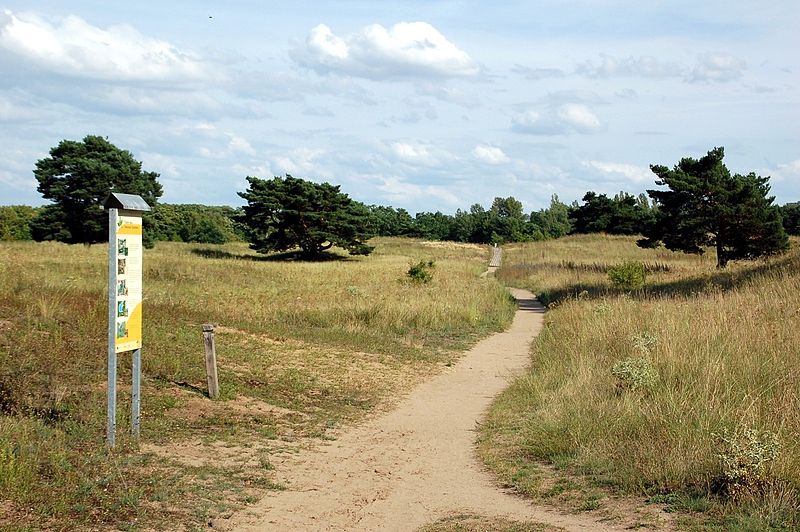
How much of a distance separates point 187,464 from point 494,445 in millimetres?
3694

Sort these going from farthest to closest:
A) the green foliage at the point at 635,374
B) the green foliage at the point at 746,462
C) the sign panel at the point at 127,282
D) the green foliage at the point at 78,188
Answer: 1. the green foliage at the point at 78,188
2. the green foliage at the point at 635,374
3. the sign panel at the point at 127,282
4. the green foliage at the point at 746,462

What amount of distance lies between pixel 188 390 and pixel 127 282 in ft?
11.6

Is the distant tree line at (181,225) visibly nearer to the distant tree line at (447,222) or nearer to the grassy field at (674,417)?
the distant tree line at (447,222)

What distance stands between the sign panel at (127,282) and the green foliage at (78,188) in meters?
50.2

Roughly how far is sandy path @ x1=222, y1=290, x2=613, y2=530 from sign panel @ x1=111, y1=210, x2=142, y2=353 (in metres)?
2.27

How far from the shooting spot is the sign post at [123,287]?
8.30 meters

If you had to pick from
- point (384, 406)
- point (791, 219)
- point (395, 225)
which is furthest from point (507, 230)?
point (384, 406)

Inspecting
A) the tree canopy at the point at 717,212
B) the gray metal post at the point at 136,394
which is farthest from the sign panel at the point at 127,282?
the tree canopy at the point at 717,212

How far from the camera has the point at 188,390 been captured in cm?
1173

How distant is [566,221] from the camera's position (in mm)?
153750

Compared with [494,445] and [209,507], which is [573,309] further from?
[209,507]

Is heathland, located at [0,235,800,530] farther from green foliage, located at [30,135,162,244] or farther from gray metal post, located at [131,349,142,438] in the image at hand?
green foliage, located at [30,135,162,244]

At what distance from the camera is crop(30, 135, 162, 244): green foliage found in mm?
56562

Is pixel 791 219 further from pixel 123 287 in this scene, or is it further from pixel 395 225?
pixel 123 287
